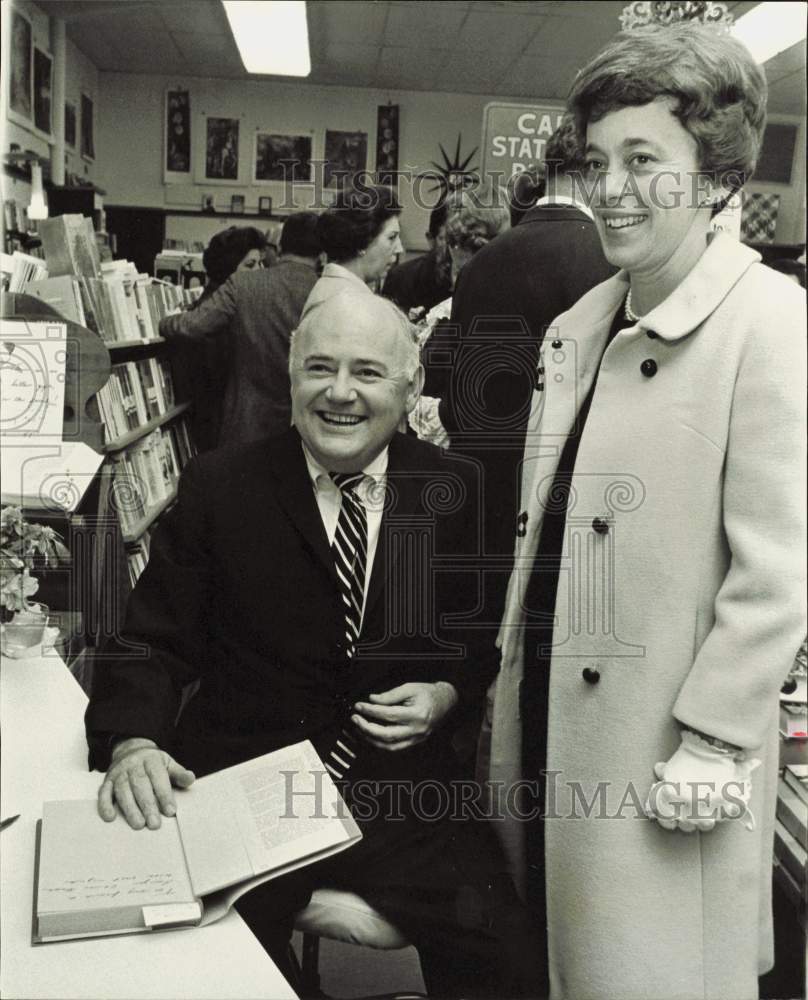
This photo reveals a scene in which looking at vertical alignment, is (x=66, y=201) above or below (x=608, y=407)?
above

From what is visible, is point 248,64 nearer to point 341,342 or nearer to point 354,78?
point 354,78

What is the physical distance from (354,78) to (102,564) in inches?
37.4

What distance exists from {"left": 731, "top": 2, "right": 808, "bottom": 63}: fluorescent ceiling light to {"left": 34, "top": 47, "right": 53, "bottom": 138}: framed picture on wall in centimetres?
109

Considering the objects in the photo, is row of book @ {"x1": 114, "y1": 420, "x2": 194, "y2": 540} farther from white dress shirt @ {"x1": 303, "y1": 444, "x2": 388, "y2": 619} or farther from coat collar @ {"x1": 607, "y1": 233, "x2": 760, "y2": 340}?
coat collar @ {"x1": 607, "y1": 233, "x2": 760, "y2": 340}

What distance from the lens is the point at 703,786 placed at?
4.02 ft

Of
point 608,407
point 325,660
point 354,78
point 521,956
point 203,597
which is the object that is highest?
point 354,78

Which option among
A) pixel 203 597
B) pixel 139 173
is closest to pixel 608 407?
pixel 203 597

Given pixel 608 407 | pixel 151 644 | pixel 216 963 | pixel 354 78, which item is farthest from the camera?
pixel 354 78

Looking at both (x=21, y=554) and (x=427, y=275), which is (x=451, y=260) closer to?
(x=427, y=275)

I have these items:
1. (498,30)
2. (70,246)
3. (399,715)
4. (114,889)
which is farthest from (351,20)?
(114,889)

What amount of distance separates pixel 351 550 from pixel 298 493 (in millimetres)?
129

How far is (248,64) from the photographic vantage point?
5.05ft

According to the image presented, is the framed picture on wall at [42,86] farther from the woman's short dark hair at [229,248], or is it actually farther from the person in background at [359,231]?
the person in background at [359,231]

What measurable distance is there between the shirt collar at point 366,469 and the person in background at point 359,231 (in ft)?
0.98
